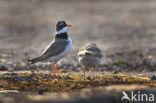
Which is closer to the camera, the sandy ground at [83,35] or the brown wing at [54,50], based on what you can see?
the brown wing at [54,50]

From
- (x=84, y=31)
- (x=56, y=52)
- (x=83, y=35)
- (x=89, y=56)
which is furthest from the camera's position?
(x=84, y=31)

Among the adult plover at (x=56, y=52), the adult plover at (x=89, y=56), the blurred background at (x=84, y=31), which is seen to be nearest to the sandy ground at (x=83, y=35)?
the blurred background at (x=84, y=31)

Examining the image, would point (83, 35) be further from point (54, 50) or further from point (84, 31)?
point (54, 50)

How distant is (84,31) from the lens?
21.9m

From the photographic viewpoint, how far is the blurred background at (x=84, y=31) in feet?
45.6

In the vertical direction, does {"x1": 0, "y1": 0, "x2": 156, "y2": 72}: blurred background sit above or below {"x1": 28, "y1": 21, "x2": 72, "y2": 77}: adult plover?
above

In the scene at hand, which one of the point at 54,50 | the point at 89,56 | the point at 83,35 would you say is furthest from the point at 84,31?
the point at 89,56

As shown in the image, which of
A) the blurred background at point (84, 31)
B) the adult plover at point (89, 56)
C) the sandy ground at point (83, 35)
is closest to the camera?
the adult plover at point (89, 56)

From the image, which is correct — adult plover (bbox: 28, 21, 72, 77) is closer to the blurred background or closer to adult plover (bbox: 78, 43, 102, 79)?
adult plover (bbox: 78, 43, 102, 79)

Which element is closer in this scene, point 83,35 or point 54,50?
point 54,50

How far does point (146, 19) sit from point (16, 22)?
982cm

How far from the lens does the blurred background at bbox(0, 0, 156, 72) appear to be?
13906 millimetres

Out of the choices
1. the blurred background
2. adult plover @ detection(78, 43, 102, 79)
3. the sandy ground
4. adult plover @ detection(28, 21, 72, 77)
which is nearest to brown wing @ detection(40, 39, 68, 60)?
adult plover @ detection(28, 21, 72, 77)

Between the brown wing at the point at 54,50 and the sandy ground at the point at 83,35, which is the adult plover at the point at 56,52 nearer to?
the brown wing at the point at 54,50
